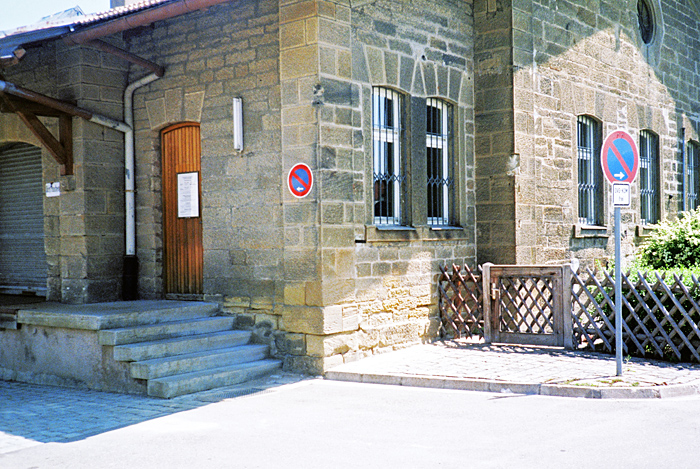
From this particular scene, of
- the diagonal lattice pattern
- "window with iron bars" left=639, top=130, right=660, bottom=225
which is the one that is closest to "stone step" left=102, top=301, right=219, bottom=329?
the diagonal lattice pattern

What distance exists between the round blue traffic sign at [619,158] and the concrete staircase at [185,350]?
451 centimetres

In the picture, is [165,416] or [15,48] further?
[15,48]

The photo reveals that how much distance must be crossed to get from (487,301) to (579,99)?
4.69 metres

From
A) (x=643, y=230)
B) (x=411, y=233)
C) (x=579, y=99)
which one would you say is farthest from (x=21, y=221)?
(x=643, y=230)

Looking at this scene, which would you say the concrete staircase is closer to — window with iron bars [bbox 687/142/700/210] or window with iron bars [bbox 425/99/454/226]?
window with iron bars [bbox 425/99/454/226]

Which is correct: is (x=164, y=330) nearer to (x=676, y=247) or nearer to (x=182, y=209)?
(x=182, y=209)

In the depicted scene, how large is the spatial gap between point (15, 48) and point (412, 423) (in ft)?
21.4

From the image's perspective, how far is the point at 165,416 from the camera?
7.34 metres

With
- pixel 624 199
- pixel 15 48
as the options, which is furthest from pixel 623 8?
pixel 15 48

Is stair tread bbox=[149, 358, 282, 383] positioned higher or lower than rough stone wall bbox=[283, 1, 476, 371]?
lower

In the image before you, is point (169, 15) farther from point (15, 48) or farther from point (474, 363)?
point (474, 363)

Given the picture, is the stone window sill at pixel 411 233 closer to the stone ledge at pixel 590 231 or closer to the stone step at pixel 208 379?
the stone step at pixel 208 379

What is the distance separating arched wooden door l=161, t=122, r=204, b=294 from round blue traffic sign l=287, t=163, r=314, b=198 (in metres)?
1.89

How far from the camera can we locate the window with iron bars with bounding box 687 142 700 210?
1741 cm
